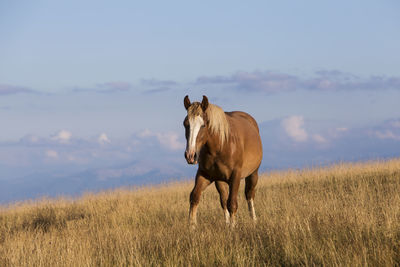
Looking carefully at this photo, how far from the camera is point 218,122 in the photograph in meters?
7.88

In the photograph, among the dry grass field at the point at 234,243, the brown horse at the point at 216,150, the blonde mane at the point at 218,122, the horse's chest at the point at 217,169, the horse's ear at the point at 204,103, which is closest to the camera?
the dry grass field at the point at 234,243

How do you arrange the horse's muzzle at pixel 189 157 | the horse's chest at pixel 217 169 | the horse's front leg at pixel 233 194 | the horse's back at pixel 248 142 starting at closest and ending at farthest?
the horse's muzzle at pixel 189 157 < the horse's chest at pixel 217 169 < the horse's front leg at pixel 233 194 < the horse's back at pixel 248 142

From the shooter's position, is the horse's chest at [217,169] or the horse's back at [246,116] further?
the horse's back at [246,116]

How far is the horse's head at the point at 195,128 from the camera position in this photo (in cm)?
703

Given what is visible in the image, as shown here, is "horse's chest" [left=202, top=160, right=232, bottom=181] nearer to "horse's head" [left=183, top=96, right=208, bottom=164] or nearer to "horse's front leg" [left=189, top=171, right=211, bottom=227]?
"horse's front leg" [left=189, top=171, right=211, bottom=227]

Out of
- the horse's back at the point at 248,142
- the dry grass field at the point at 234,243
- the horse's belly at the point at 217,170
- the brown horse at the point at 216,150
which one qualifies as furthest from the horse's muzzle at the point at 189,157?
the horse's back at the point at 248,142

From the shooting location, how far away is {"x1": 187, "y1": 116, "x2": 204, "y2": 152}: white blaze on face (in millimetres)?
7023

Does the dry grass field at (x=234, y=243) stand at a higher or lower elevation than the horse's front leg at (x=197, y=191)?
lower

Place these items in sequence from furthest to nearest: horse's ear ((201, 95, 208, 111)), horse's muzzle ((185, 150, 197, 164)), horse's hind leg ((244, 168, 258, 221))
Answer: horse's hind leg ((244, 168, 258, 221)) → horse's ear ((201, 95, 208, 111)) → horse's muzzle ((185, 150, 197, 164))

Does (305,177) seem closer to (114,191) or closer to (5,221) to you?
(114,191)

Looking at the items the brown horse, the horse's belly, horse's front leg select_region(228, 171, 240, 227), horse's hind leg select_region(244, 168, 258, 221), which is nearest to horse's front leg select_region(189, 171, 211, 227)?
the brown horse

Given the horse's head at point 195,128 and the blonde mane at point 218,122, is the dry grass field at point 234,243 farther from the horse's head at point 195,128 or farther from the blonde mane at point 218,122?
the blonde mane at point 218,122

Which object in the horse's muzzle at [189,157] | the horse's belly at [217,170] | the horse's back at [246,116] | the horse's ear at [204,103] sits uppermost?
the horse's back at [246,116]

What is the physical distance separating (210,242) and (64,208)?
30.1 feet
